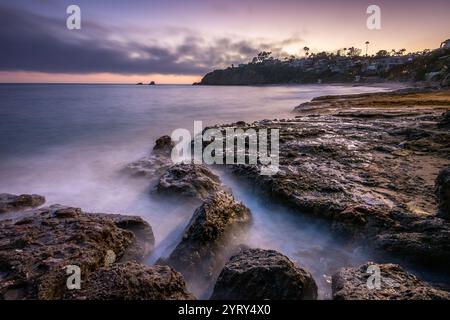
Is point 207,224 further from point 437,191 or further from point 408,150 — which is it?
point 408,150

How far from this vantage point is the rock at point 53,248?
2967mm

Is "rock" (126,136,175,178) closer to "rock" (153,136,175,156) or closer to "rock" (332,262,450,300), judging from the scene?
"rock" (153,136,175,156)

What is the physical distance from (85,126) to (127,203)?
42.0 feet

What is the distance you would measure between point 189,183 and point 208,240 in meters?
2.03

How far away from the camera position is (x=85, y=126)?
17.1m

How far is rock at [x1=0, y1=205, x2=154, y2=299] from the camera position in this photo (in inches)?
117

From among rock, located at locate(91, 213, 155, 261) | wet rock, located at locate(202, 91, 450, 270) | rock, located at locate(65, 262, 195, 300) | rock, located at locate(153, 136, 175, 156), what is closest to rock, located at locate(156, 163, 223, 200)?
wet rock, located at locate(202, 91, 450, 270)

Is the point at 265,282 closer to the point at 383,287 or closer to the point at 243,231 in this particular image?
the point at 383,287

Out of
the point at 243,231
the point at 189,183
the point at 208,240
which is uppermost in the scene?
the point at 189,183

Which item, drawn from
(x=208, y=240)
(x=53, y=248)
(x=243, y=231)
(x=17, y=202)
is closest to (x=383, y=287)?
(x=208, y=240)

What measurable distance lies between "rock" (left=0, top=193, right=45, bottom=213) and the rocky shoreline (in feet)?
0.06

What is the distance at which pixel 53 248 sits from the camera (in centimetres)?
348

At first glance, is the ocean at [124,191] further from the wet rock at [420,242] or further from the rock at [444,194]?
the rock at [444,194]
